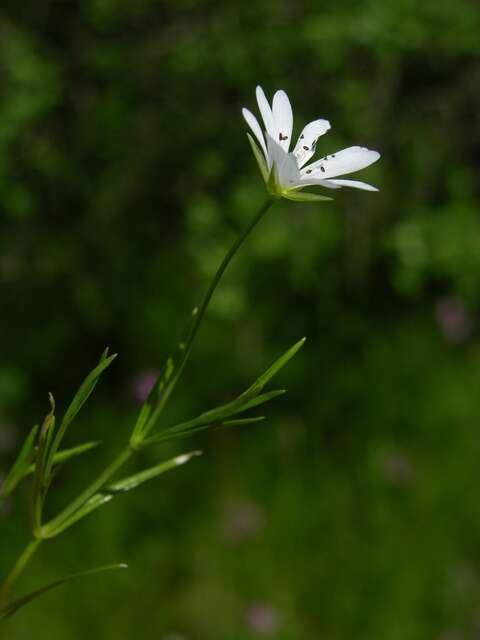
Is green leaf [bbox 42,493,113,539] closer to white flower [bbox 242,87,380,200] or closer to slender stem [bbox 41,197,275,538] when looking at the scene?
slender stem [bbox 41,197,275,538]

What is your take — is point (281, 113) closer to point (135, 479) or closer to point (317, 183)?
point (317, 183)

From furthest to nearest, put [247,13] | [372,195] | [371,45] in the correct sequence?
[372,195]
[247,13]
[371,45]

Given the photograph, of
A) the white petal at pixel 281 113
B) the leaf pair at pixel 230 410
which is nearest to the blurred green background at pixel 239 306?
the white petal at pixel 281 113

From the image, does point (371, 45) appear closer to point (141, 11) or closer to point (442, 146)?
point (442, 146)

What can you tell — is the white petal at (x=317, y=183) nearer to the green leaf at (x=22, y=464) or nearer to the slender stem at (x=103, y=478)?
the slender stem at (x=103, y=478)

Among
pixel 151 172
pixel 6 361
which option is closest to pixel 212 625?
pixel 6 361

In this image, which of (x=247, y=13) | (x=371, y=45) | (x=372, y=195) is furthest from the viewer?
(x=372, y=195)

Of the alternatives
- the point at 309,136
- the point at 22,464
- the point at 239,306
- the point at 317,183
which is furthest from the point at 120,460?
the point at 239,306
